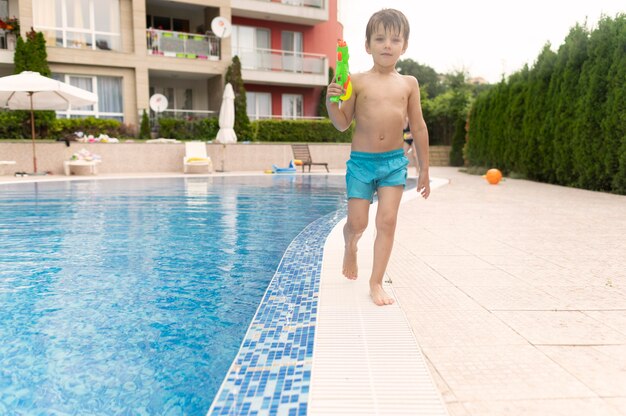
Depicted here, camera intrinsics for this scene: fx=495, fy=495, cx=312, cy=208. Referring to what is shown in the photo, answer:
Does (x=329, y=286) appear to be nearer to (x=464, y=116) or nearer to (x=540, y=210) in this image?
(x=540, y=210)

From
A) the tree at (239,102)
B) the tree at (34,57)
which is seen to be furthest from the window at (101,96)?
the tree at (239,102)

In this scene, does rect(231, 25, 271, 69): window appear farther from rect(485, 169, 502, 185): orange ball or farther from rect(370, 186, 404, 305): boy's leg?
rect(370, 186, 404, 305): boy's leg

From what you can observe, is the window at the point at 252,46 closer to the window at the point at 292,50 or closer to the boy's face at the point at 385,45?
the window at the point at 292,50

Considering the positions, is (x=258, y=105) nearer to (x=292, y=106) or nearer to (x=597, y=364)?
(x=292, y=106)

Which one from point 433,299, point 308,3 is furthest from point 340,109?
point 308,3

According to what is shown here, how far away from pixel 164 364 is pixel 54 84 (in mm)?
13952

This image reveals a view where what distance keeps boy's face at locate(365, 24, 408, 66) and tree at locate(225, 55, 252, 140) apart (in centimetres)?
1937

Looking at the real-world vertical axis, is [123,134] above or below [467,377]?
above

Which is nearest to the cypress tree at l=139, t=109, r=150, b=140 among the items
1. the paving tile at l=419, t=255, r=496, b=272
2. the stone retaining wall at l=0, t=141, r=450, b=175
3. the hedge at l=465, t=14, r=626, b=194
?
the stone retaining wall at l=0, t=141, r=450, b=175

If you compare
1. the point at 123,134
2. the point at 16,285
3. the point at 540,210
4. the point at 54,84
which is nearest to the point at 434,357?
the point at 16,285

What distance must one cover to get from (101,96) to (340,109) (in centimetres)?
2045

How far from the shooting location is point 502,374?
203 cm

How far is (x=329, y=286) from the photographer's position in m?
3.40

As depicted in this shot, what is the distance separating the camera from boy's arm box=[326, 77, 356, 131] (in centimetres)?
288
